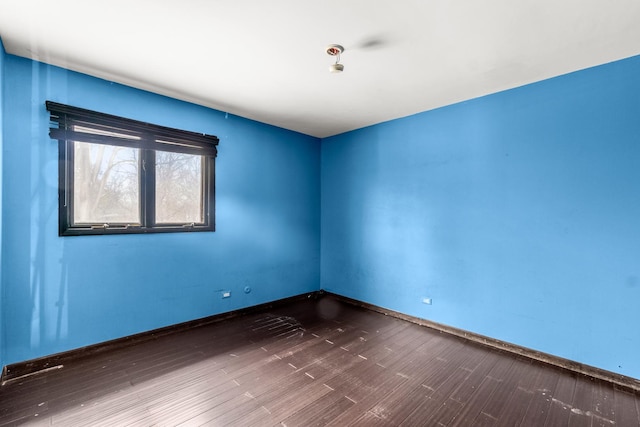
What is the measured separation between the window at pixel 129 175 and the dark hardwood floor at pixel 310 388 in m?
1.32

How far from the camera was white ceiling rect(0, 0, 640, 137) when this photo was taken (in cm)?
180

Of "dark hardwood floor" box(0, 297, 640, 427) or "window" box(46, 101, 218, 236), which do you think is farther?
"window" box(46, 101, 218, 236)

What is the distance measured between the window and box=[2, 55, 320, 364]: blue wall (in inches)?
3.7

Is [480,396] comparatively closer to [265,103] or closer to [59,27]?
[265,103]

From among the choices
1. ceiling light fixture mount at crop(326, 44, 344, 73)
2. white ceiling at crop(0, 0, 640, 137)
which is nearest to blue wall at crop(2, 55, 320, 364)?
white ceiling at crop(0, 0, 640, 137)

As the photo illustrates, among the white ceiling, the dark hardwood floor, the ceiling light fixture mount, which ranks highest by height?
the white ceiling

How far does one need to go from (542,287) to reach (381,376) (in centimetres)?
180

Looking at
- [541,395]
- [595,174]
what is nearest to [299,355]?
[541,395]

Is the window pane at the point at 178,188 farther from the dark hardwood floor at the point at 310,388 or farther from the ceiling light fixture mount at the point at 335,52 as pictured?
the ceiling light fixture mount at the point at 335,52

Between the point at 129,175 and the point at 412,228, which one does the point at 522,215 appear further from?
the point at 129,175

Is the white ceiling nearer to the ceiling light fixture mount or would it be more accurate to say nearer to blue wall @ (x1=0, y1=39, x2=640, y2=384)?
the ceiling light fixture mount

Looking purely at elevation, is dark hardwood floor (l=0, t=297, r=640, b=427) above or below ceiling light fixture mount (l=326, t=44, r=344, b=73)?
below

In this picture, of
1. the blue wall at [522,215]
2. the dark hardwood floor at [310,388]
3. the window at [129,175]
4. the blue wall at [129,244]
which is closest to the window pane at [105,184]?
the window at [129,175]

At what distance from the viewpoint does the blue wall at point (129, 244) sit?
2.35 m
